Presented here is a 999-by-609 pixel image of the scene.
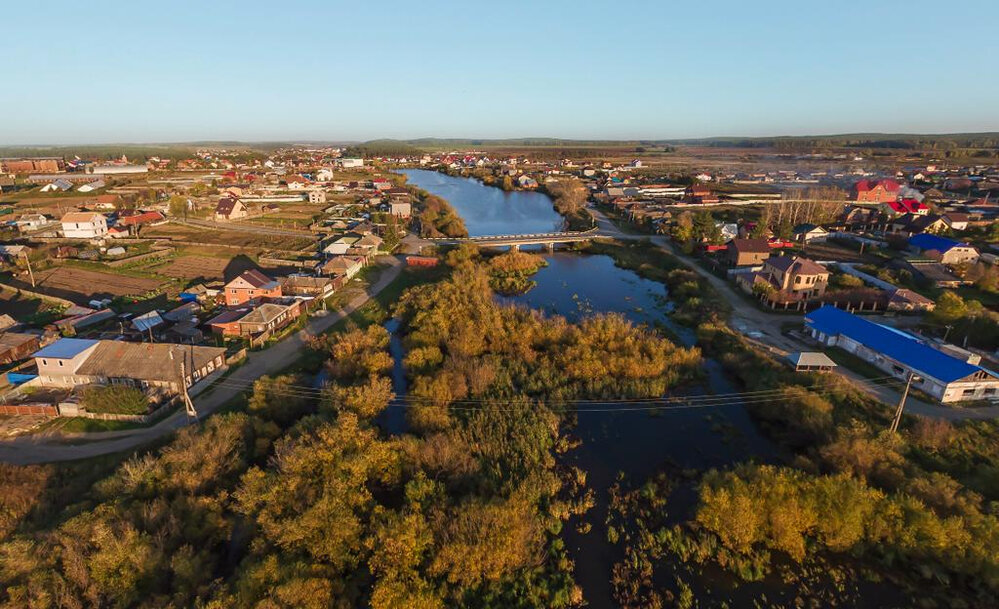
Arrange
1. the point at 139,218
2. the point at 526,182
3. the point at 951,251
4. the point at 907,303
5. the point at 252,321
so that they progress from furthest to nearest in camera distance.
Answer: the point at 526,182, the point at 139,218, the point at 951,251, the point at 907,303, the point at 252,321

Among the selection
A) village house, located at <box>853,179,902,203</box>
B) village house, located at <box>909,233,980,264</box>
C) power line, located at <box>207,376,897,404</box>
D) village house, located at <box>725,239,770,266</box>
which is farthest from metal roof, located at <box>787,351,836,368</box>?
village house, located at <box>853,179,902,203</box>

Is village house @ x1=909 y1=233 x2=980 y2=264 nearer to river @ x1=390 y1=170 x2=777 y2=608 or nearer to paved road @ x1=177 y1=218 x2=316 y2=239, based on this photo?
river @ x1=390 y1=170 x2=777 y2=608

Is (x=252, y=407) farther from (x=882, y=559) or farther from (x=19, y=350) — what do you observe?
(x=882, y=559)

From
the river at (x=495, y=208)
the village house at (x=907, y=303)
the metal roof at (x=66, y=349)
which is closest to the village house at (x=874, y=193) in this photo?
the river at (x=495, y=208)

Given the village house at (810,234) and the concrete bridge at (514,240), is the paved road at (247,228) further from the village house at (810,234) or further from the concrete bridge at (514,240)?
the village house at (810,234)

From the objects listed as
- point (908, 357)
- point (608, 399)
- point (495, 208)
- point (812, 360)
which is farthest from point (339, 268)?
point (495, 208)

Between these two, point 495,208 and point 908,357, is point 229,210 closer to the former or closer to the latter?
point 495,208
